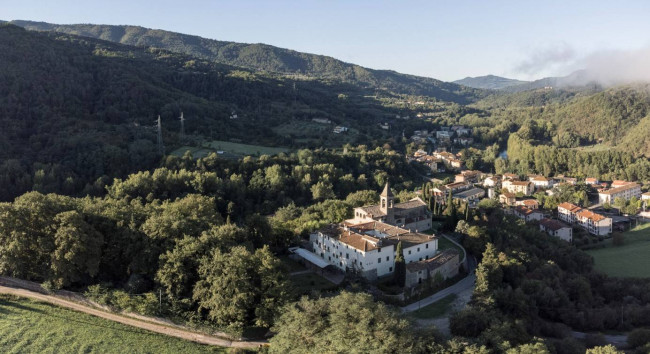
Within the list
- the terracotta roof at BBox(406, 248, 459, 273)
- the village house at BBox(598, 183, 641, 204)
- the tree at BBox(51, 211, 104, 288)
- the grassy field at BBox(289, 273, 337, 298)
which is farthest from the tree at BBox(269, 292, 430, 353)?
the village house at BBox(598, 183, 641, 204)

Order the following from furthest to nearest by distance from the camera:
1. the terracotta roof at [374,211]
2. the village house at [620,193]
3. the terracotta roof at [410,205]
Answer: the village house at [620,193], the terracotta roof at [410,205], the terracotta roof at [374,211]

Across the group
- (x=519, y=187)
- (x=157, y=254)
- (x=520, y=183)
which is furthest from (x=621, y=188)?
(x=157, y=254)

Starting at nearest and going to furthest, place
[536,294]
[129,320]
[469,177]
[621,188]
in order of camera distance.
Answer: [129,320] < [536,294] < [621,188] < [469,177]

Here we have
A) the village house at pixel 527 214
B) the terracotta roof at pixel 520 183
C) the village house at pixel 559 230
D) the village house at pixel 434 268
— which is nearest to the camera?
the village house at pixel 434 268

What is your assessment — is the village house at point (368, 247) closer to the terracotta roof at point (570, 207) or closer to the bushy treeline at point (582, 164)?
the terracotta roof at point (570, 207)

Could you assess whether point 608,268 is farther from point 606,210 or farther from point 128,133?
point 128,133

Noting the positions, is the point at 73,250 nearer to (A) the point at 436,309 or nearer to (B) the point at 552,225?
(A) the point at 436,309

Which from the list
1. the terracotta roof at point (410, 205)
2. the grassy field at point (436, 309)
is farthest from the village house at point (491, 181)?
the grassy field at point (436, 309)
